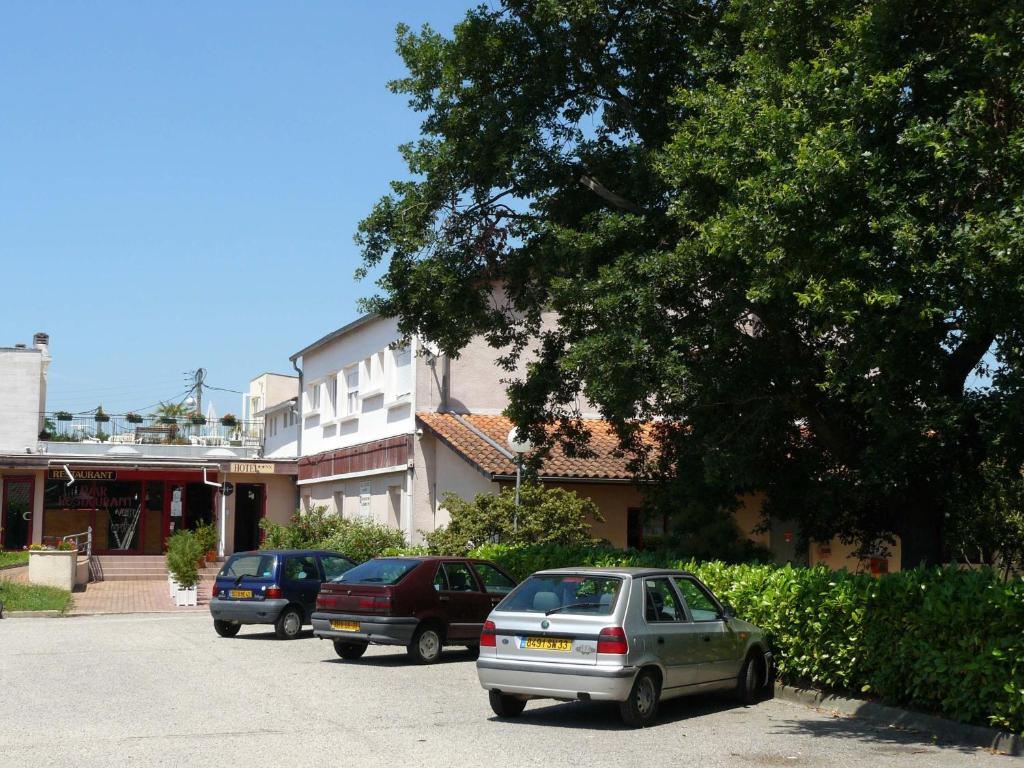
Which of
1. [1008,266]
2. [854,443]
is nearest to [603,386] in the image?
[854,443]

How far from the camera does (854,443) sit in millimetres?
15969

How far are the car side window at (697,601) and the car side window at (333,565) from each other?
9638mm

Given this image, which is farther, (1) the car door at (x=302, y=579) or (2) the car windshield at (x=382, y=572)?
(1) the car door at (x=302, y=579)

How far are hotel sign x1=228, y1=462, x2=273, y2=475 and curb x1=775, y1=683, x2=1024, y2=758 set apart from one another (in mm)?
27624

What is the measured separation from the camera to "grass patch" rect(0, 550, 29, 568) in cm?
3466

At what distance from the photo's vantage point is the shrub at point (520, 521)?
24.0 metres

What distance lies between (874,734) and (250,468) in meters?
30.2

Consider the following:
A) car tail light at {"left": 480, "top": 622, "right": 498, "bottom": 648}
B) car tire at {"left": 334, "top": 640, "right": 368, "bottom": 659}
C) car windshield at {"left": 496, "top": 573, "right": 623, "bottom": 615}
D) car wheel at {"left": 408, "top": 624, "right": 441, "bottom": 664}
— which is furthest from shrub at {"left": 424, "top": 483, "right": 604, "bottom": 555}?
car tail light at {"left": 480, "top": 622, "right": 498, "bottom": 648}

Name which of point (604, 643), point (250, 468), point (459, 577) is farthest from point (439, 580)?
point (250, 468)

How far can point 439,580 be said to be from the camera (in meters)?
17.1

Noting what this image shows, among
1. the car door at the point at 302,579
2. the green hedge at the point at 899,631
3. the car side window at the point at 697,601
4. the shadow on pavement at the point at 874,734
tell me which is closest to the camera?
the shadow on pavement at the point at 874,734

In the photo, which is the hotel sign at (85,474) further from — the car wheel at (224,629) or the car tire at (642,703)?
the car tire at (642,703)

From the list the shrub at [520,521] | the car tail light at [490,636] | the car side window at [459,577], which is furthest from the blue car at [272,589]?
the car tail light at [490,636]

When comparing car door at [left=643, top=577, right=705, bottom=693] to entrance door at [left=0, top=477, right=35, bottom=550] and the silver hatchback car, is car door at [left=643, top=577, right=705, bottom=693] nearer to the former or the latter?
the silver hatchback car
